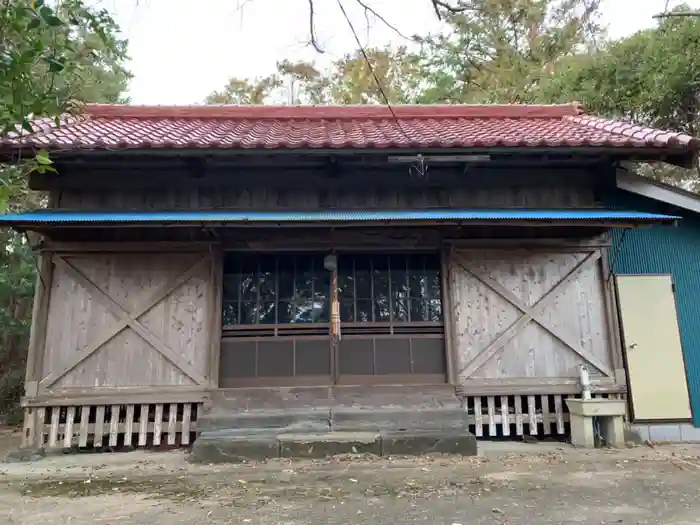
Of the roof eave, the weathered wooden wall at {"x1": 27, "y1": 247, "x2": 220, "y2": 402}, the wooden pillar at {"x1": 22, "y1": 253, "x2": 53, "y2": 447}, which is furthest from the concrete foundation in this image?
the roof eave

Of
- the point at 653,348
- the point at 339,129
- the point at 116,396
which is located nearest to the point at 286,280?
the point at 116,396

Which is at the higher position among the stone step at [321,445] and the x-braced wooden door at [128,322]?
the x-braced wooden door at [128,322]

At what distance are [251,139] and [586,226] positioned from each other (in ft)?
13.8

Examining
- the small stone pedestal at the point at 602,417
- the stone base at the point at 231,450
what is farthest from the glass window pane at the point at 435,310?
the stone base at the point at 231,450

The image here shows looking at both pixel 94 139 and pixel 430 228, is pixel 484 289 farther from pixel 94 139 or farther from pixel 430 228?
pixel 94 139

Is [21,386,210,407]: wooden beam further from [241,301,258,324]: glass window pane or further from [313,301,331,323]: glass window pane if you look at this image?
[313,301,331,323]: glass window pane

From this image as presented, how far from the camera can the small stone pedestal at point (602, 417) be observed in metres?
5.64

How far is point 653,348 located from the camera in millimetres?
6391

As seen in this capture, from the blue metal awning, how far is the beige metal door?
1189 millimetres

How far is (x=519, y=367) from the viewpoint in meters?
6.18

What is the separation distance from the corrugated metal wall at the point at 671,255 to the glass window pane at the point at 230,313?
4.89 metres

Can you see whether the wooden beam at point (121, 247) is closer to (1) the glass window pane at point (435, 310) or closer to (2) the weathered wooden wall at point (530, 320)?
(1) the glass window pane at point (435, 310)

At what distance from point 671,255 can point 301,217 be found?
4946 millimetres

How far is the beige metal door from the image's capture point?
20.6 feet
